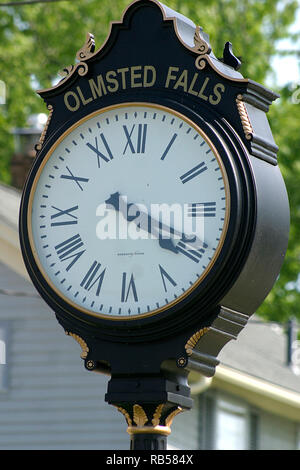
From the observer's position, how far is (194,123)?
4188mm

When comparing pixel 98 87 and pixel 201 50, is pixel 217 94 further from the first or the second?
pixel 98 87

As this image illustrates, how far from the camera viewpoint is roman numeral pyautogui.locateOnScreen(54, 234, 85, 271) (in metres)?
4.32

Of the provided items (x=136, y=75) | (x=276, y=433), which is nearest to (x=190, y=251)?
(x=136, y=75)

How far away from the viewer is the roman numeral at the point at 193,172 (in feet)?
13.7

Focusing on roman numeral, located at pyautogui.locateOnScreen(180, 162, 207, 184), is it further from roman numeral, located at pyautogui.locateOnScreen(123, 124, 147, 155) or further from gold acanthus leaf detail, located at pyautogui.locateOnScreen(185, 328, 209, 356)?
gold acanthus leaf detail, located at pyautogui.locateOnScreen(185, 328, 209, 356)

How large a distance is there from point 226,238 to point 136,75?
78 centimetres

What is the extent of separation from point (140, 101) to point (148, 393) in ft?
3.53

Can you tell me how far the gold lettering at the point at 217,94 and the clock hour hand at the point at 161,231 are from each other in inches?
18.9

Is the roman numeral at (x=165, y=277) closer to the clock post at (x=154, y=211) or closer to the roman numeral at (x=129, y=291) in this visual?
the clock post at (x=154, y=211)

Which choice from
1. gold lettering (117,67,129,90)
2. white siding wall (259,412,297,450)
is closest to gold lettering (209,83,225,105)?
gold lettering (117,67,129,90)

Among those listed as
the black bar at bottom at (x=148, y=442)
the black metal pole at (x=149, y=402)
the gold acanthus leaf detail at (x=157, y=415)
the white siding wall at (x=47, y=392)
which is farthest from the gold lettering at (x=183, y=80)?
the white siding wall at (x=47, y=392)

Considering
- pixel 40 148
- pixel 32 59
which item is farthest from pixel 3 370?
pixel 32 59

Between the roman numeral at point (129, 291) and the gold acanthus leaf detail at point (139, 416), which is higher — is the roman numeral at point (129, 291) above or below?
above

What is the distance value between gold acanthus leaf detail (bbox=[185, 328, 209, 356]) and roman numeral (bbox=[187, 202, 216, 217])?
1.34 ft
